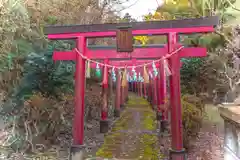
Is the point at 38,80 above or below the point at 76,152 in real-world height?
above

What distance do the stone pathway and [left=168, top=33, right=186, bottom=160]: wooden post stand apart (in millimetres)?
1179

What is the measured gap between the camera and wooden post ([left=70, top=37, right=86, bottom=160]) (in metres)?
6.72

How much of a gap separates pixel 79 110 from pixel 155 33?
265 centimetres

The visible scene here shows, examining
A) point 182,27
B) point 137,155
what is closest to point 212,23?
point 182,27

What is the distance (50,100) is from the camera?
8.38 m

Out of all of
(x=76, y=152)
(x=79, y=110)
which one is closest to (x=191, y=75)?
(x=79, y=110)

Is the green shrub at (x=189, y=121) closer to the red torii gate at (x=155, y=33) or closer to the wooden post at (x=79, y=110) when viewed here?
the red torii gate at (x=155, y=33)

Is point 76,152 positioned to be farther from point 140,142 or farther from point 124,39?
point 124,39

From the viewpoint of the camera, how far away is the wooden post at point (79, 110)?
22.0ft

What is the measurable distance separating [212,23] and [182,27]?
0.65 metres

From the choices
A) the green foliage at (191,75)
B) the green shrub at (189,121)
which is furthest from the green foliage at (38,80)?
the green foliage at (191,75)

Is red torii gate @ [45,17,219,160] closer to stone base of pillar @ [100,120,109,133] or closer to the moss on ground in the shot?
the moss on ground

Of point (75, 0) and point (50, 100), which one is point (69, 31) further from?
point (75, 0)

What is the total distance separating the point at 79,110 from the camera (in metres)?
6.83
